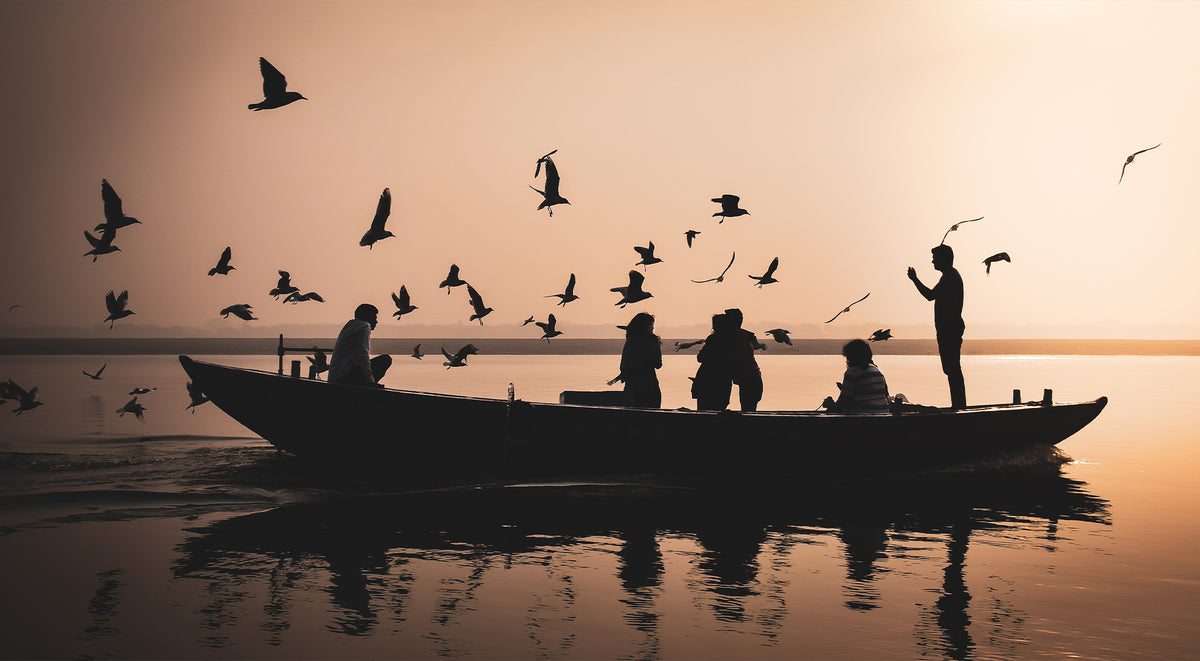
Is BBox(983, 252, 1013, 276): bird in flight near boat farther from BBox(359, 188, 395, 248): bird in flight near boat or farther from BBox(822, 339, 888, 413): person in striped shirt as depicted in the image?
BBox(359, 188, 395, 248): bird in flight near boat

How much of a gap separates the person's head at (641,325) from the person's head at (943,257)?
3.69m

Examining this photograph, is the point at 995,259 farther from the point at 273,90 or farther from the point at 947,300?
the point at 273,90

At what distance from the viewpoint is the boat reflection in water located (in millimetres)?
6777

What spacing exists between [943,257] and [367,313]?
279 inches

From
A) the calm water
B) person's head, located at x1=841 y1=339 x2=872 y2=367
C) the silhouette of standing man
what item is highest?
the silhouette of standing man

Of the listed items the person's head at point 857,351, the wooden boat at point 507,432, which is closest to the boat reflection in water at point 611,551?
the wooden boat at point 507,432

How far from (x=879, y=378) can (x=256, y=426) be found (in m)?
7.99

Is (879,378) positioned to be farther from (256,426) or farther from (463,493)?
(256,426)

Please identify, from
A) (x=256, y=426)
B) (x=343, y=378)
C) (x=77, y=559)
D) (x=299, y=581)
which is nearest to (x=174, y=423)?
Result: (x=256, y=426)

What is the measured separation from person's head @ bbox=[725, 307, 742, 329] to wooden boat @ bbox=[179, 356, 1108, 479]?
112cm

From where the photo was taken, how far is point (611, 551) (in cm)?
894

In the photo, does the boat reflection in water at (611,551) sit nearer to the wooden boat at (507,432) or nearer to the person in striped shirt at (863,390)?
the wooden boat at (507,432)

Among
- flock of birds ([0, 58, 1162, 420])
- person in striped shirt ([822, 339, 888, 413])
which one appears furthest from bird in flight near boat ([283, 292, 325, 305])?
person in striped shirt ([822, 339, 888, 413])

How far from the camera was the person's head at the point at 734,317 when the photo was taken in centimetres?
1198
